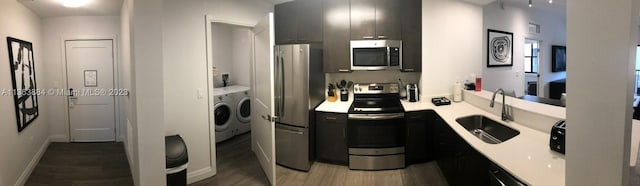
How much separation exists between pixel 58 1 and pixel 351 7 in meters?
3.50

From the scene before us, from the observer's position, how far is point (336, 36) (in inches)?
139

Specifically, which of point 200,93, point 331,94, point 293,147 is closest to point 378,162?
point 293,147

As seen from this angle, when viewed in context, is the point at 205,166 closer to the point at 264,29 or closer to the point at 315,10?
the point at 264,29

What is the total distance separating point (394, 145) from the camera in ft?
10.4

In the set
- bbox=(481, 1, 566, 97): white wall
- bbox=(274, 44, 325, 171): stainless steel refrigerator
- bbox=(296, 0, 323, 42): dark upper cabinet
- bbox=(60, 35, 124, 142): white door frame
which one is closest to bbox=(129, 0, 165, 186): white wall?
bbox=(274, 44, 325, 171): stainless steel refrigerator

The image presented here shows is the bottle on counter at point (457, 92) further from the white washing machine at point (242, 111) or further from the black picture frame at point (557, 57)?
the black picture frame at point (557, 57)

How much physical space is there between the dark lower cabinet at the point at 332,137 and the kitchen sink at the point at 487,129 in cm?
121

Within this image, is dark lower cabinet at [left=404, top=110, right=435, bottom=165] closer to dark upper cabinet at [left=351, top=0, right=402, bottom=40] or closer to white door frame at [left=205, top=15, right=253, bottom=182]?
dark upper cabinet at [left=351, top=0, right=402, bottom=40]

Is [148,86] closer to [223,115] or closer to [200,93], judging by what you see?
[200,93]

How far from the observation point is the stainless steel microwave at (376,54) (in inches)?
136

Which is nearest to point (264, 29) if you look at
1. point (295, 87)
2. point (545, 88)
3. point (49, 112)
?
point (295, 87)

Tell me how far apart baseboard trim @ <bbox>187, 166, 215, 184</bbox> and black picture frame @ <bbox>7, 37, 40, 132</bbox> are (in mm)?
→ 2023

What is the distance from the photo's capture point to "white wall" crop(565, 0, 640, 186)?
0.71 meters

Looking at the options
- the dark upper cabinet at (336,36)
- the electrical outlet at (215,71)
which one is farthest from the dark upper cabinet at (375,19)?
the electrical outlet at (215,71)
